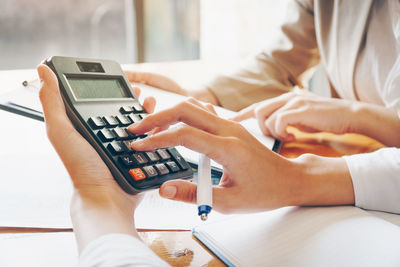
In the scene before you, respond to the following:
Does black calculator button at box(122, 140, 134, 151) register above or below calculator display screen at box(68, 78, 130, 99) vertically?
below

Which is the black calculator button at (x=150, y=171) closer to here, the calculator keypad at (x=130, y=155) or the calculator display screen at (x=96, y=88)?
the calculator keypad at (x=130, y=155)

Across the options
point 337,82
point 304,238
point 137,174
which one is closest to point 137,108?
point 137,174

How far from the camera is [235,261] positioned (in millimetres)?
299

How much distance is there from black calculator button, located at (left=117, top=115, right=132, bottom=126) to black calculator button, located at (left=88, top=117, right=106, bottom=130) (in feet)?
0.08

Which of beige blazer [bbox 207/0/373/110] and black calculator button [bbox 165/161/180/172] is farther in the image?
beige blazer [bbox 207/0/373/110]

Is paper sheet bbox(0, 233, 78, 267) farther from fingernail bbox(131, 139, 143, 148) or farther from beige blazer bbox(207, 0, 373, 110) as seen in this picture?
beige blazer bbox(207, 0, 373, 110)

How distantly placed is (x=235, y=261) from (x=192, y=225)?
2.9 inches

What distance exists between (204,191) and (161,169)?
0.22 feet

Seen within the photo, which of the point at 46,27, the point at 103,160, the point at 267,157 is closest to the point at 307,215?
the point at 267,157

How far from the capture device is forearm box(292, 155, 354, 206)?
38cm

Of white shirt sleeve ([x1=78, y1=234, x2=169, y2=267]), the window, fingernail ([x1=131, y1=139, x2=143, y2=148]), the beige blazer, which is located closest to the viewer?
white shirt sleeve ([x1=78, y1=234, x2=169, y2=267])

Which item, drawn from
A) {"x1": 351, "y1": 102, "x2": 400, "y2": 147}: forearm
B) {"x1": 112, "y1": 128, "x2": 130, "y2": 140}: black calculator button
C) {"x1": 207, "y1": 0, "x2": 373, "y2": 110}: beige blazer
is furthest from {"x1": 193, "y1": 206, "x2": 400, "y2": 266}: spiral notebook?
{"x1": 207, "y1": 0, "x2": 373, "y2": 110}: beige blazer

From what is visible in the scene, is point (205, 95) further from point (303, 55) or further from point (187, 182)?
point (187, 182)

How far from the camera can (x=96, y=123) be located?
0.37 m
